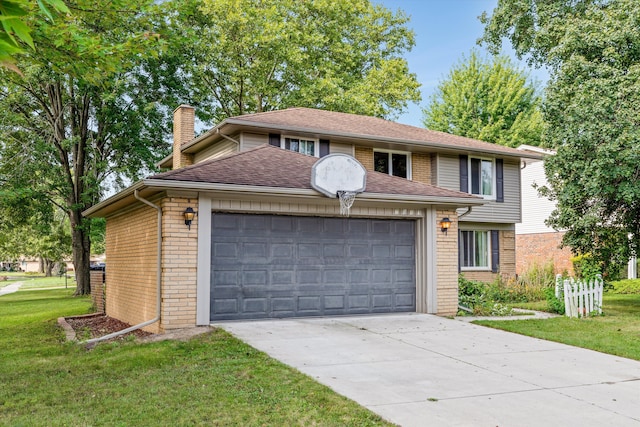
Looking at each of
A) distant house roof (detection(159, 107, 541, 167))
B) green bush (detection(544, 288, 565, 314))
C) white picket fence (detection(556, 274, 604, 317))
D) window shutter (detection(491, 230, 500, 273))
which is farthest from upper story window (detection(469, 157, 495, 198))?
white picket fence (detection(556, 274, 604, 317))

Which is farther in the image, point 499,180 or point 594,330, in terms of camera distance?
point 499,180

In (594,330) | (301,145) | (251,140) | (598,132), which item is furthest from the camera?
(301,145)

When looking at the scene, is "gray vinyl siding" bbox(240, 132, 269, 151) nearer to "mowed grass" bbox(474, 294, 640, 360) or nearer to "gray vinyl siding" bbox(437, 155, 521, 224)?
"gray vinyl siding" bbox(437, 155, 521, 224)

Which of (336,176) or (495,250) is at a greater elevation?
(336,176)

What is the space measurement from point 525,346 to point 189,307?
19.3ft

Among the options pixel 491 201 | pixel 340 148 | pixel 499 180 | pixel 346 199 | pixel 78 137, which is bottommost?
pixel 346 199

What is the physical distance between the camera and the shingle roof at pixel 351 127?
16.5 metres

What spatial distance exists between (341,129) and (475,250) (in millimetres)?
7478

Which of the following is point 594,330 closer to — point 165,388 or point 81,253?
point 165,388

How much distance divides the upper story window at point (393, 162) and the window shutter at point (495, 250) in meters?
4.48

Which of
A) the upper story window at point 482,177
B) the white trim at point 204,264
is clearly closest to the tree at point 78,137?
the upper story window at point 482,177

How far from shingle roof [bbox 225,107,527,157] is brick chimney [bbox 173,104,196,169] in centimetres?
201

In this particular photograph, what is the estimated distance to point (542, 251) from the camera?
2758cm

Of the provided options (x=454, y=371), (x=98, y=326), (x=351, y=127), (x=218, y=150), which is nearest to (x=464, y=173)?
(x=351, y=127)
